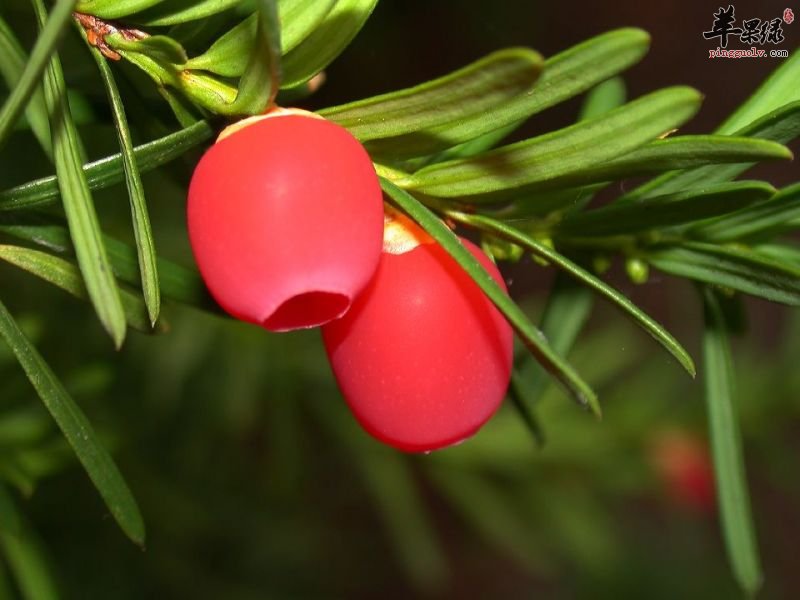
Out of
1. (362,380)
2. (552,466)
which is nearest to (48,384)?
(362,380)

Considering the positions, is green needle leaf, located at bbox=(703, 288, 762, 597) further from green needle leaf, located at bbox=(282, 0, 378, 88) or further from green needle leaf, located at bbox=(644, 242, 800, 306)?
green needle leaf, located at bbox=(282, 0, 378, 88)

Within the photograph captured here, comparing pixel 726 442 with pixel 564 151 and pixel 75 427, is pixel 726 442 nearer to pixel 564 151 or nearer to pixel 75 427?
pixel 564 151

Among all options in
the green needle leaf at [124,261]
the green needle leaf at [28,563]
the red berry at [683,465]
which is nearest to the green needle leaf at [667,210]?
the green needle leaf at [124,261]

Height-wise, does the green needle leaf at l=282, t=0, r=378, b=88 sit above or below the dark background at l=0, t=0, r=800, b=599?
above

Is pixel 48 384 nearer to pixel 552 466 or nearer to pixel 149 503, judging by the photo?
pixel 149 503

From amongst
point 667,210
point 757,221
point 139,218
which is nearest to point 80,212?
point 139,218

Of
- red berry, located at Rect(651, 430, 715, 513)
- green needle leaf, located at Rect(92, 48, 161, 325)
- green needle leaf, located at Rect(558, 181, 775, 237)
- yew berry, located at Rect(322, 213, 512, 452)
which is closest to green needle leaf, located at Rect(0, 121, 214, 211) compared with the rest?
green needle leaf, located at Rect(92, 48, 161, 325)
